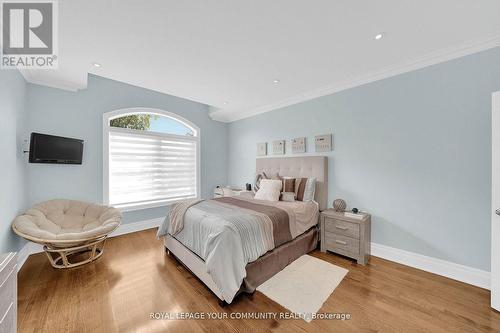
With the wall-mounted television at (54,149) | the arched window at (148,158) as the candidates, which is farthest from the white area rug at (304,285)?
the wall-mounted television at (54,149)

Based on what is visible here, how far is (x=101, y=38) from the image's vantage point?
78.2 inches

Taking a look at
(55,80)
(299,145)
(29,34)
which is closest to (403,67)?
(299,145)

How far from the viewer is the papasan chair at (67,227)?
86.2 inches

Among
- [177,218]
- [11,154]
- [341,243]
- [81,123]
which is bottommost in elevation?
[341,243]

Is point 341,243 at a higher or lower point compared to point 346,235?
lower

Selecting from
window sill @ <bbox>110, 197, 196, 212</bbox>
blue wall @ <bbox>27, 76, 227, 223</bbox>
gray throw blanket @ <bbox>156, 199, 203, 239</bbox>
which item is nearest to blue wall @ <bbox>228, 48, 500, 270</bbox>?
gray throw blanket @ <bbox>156, 199, 203, 239</bbox>

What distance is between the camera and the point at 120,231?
361cm

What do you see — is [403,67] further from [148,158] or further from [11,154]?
[11,154]

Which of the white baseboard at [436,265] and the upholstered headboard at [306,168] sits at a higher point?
the upholstered headboard at [306,168]

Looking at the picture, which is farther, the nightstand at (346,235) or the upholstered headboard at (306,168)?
the upholstered headboard at (306,168)

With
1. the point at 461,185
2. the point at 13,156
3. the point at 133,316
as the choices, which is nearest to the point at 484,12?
the point at 461,185

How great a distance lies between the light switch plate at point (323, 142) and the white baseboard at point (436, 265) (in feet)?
5.47

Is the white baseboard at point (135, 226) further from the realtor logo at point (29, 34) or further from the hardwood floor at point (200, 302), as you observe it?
the realtor logo at point (29, 34)

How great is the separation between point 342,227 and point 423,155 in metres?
1.40
